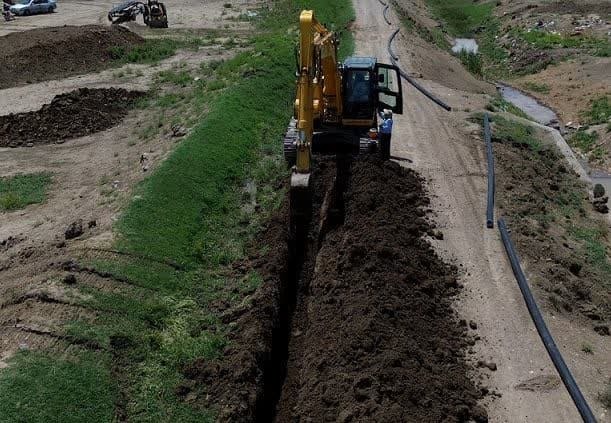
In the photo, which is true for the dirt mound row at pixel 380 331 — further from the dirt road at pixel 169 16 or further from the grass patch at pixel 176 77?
the dirt road at pixel 169 16

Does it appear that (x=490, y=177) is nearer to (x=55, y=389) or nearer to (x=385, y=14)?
(x=55, y=389)

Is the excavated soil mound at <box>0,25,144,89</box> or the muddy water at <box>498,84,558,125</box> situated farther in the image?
the muddy water at <box>498,84,558,125</box>

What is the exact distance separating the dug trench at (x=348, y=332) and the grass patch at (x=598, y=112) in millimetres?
18967

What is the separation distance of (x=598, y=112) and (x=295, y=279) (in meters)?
24.8

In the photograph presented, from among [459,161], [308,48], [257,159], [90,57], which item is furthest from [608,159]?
[90,57]

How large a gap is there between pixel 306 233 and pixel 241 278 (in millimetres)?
2626

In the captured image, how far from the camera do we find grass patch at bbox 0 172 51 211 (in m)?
22.2

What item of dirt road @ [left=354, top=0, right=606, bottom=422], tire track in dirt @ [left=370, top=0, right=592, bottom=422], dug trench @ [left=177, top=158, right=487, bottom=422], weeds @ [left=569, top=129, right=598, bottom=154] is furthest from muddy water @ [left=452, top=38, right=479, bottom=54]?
dug trench @ [left=177, top=158, right=487, bottom=422]

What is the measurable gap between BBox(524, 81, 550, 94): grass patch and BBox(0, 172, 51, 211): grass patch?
31243 mm

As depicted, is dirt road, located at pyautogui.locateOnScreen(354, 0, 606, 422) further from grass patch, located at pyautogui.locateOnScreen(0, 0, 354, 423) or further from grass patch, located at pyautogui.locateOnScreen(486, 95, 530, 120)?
grass patch, located at pyautogui.locateOnScreen(0, 0, 354, 423)

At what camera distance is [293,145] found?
21.9m

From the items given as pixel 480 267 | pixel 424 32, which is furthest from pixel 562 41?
pixel 480 267

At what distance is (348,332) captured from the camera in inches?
603

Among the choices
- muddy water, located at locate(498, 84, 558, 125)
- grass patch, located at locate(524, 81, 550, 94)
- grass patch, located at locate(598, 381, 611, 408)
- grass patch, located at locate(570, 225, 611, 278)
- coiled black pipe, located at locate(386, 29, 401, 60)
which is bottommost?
grass patch, located at locate(598, 381, 611, 408)
